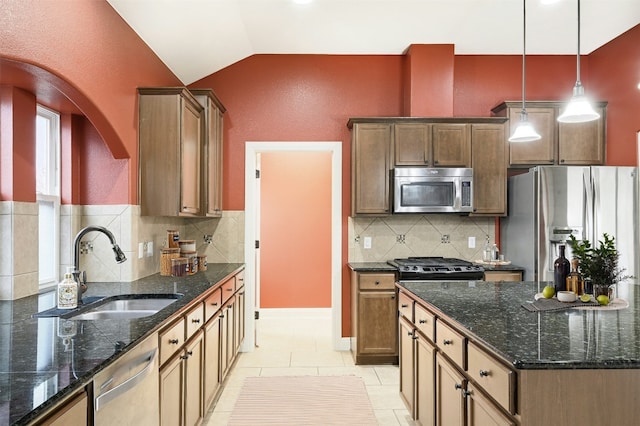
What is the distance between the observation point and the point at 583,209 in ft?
12.5

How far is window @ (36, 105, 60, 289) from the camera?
287cm

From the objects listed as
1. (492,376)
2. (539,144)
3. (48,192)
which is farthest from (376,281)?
(48,192)

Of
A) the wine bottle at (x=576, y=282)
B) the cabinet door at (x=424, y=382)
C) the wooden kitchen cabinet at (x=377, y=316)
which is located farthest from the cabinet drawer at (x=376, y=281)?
the wine bottle at (x=576, y=282)

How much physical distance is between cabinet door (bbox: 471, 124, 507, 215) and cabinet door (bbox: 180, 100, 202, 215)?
2633 mm

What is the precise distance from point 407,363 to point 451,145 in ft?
7.59

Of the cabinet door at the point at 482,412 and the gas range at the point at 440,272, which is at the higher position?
the gas range at the point at 440,272

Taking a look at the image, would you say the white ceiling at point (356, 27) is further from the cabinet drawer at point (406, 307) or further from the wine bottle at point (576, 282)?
the wine bottle at point (576, 282)

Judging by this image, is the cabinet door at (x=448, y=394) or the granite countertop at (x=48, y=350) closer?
the granite countertop at (x=48, y=350)

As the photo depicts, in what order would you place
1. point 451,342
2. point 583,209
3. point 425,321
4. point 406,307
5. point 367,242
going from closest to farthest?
point 451,342
point 425,321
point 406,307
point 583,209
point 367,242

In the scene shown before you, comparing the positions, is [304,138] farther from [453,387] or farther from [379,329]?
[453,387]

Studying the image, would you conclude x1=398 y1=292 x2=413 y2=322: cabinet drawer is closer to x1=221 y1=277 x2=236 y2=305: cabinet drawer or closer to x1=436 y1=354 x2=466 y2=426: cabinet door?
x1=436 y1=354 x2=466 y2=426: cabinet door

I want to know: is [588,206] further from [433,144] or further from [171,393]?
[171,393]

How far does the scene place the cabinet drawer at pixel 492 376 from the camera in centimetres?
139

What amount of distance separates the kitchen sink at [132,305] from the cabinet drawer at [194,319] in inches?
5.8
